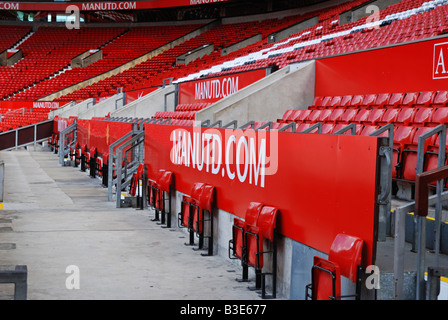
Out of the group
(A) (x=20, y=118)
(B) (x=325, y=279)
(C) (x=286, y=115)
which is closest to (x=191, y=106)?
(C) (x=286, y=115)

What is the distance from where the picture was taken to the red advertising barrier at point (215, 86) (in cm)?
1380

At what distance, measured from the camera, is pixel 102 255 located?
697 centimetres

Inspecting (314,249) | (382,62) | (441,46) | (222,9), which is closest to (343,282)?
(314,249)

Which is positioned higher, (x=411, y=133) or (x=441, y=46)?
(x=441, y=46)

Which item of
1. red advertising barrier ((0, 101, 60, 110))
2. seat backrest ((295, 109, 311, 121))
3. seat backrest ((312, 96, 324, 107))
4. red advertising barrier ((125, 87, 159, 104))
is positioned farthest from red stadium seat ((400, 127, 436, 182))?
red advertising barrier ((0, 101, 60, 110))

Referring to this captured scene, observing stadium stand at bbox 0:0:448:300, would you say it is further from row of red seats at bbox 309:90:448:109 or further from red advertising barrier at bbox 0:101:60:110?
red advertising barrier at bbox 0:101:60:110

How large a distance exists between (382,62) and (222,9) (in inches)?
1176

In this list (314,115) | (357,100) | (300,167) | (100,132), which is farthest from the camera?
(100,132)

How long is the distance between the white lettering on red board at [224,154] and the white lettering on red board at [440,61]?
3350 mm

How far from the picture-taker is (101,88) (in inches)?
1350

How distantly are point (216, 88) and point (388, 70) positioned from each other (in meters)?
7.24

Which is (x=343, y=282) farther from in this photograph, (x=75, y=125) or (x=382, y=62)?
(x=75, y=125)

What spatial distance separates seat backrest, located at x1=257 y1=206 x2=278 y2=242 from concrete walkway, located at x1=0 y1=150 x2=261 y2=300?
0.58 meters

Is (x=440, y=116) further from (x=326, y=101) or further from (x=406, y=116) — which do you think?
(x=326, y=101)
